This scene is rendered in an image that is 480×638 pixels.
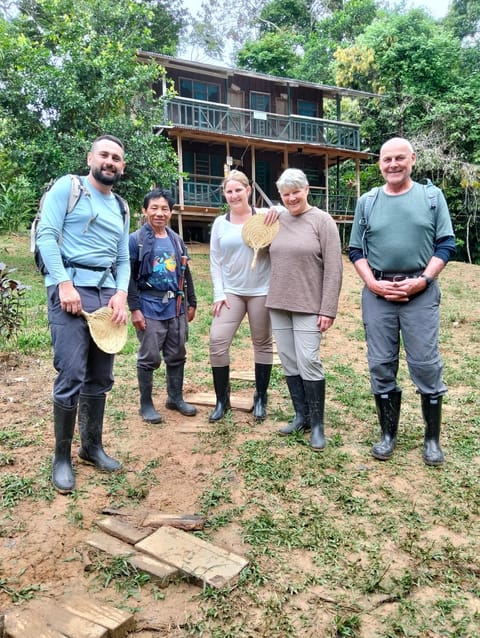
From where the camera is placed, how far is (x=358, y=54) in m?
20.6

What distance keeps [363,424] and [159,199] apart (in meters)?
2.40

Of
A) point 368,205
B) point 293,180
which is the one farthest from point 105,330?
point 368,205

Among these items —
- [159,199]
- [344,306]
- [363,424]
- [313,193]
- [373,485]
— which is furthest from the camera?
[313,193]

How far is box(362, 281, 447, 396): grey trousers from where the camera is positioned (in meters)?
3.30

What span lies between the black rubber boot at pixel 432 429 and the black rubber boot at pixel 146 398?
2012mm

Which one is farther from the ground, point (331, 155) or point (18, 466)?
point (331, 155)

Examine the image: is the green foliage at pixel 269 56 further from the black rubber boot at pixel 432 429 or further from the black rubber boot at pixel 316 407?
the black rubber boot at pixel 432 429

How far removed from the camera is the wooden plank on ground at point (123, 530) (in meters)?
2.50

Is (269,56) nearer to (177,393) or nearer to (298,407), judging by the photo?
(177,393)

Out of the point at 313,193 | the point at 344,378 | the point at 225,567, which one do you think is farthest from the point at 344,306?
the point at 313,193

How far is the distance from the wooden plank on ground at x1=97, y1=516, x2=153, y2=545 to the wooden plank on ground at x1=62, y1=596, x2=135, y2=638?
0.43 metres

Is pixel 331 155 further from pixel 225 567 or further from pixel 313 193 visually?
pixel 225 567

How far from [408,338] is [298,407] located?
0.99m

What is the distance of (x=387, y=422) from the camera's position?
11.6 ft
